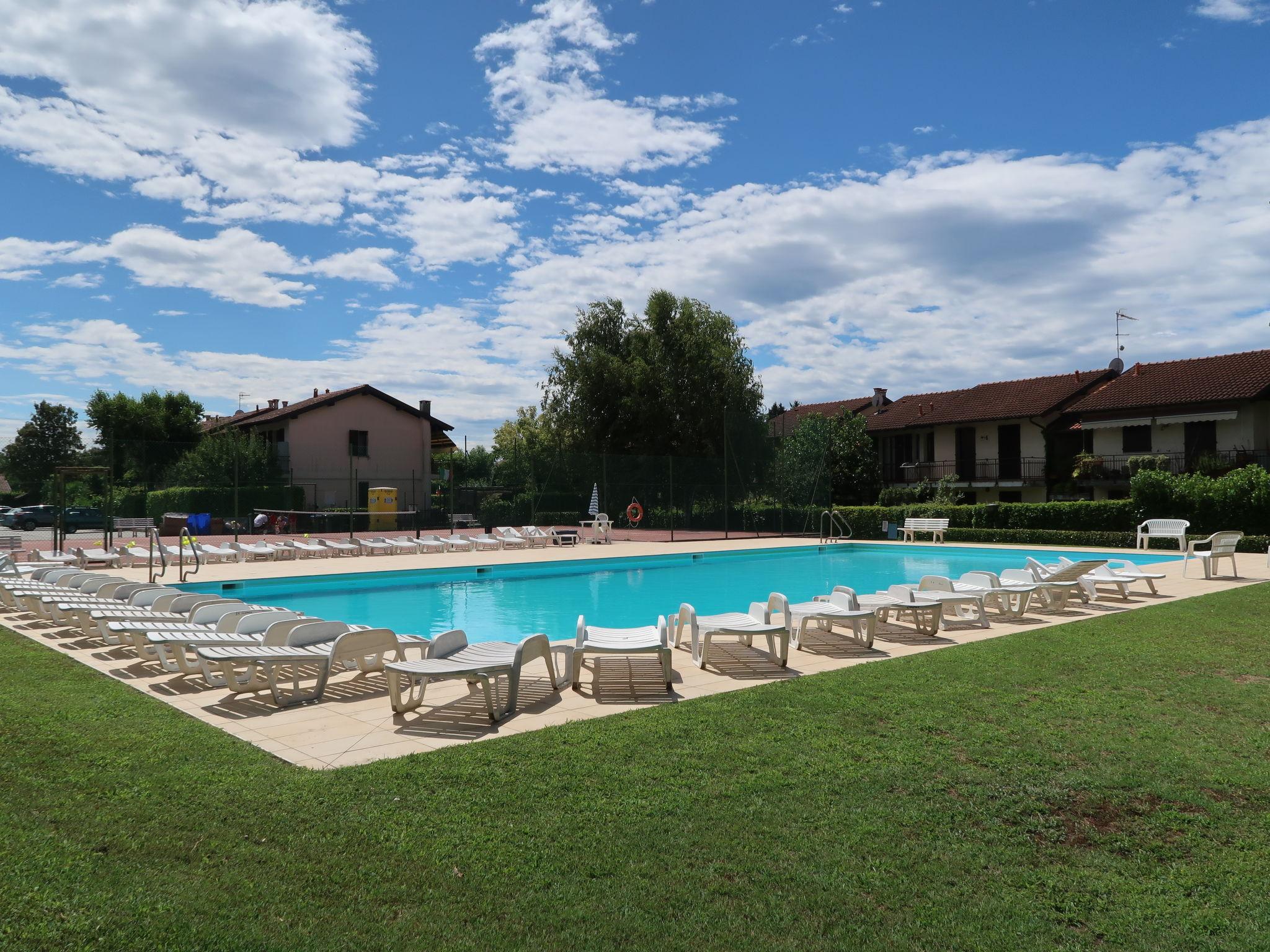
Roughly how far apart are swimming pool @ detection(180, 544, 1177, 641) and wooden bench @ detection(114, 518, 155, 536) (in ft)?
22.8

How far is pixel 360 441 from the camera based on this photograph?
38.7 m

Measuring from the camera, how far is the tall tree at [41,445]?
54.9 m

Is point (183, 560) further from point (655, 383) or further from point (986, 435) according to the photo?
point (986, 435)

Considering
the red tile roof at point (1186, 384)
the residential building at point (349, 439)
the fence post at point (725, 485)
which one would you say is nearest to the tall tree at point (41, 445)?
the residential building at point (349, 439)

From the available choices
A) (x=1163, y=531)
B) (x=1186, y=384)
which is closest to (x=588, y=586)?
(x=1163, y=531)

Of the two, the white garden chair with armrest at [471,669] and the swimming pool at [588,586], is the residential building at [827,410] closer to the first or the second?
the swimming pool at [588,586]

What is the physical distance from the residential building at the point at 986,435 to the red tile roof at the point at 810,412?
4558mm

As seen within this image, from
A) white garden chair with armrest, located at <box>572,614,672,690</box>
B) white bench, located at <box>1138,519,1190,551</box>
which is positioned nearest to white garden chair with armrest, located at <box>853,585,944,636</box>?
white garden chair with armrest, located at <box>572,614,672,690</box>

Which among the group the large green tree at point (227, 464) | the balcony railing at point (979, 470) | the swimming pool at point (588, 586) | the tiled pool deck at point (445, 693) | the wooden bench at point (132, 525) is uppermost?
the large green tree at point (227, 464)

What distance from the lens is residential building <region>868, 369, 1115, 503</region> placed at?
3016cm

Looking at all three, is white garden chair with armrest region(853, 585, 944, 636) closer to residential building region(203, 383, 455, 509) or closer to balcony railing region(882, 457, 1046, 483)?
balcony railing region(882, 457, 1046, 483)

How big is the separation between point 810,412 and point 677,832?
41.5 metres

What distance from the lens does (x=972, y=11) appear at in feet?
36.7

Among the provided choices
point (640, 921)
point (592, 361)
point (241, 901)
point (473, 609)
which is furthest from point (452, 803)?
point (592, 361)
